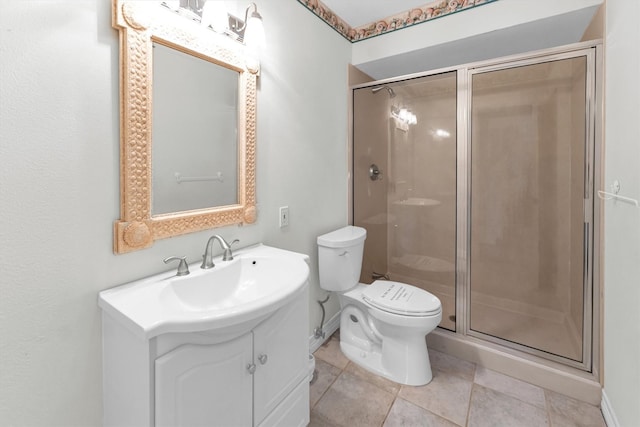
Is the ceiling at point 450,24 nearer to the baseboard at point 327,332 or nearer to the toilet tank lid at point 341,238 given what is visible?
the toilet tank lid at point 341,238

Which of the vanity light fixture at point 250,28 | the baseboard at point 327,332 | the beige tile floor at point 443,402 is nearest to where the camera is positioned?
the vanity light fixture at point 250,28

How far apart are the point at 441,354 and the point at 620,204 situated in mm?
1329

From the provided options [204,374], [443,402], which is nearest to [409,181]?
[443,402]

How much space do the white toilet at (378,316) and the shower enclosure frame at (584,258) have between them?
40 cm

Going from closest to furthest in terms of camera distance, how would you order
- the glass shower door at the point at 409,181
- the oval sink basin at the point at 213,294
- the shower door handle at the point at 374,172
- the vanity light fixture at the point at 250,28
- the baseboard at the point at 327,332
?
the oval sink basin at the point at 213,294 → the vanity light fixture at the point at 250,28 → the baseboard at the point at 327,332 → the glass shower door at the point at 409,181 → the shower door handle at the point at 374,172

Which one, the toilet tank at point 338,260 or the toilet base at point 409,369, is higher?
the toilet tank at point 338,260

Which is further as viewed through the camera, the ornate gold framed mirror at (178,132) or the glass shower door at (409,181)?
the glass shower door at (409,181)

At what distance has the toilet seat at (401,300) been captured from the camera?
5.48 feet

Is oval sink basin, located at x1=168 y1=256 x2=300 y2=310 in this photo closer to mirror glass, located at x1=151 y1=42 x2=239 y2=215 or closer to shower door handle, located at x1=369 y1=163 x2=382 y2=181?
mirror glass, located at x1=151 y1=42 x2=239 y2=215

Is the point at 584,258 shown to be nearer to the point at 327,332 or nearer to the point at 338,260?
the point at 338,260

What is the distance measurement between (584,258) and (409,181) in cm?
118

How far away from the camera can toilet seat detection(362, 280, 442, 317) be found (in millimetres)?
1670

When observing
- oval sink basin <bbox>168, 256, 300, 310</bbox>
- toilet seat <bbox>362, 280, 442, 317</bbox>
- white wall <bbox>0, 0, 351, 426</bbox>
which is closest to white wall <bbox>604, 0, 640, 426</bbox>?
toilet seat <bbox>362, 280, 442, 317</bbox>

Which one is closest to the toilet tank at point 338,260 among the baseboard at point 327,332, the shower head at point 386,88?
the baseboard at point 327,332
